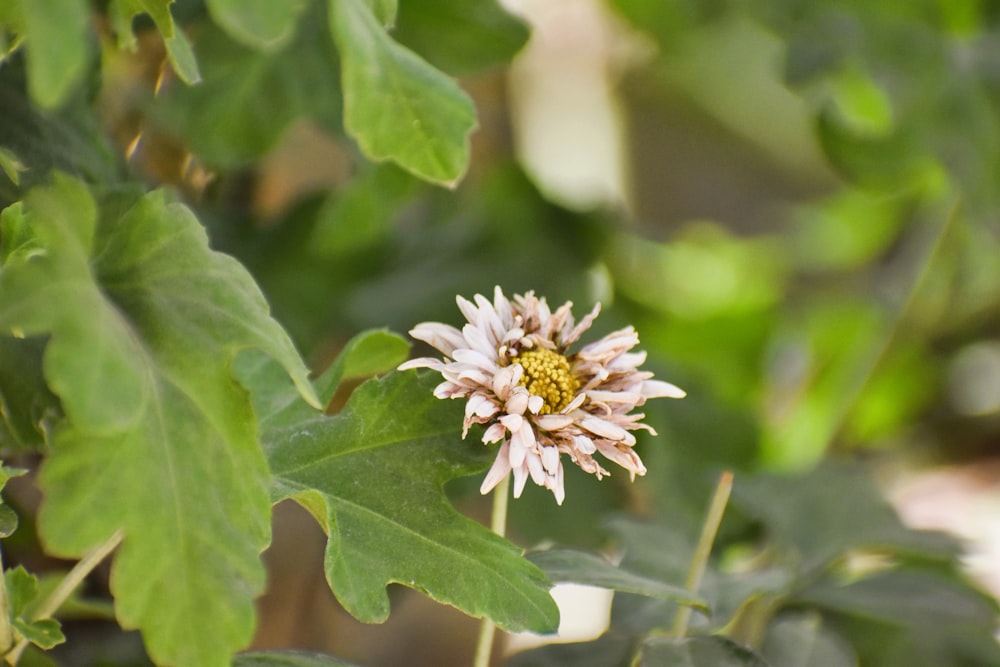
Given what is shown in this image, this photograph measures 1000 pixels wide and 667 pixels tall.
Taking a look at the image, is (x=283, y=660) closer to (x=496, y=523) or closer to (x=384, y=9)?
(x=496, y=523)

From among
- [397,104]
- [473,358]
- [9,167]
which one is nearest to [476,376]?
[473,358]

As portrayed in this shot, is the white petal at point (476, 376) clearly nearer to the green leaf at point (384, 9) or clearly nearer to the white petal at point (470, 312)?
the white petal at point (470, 312)

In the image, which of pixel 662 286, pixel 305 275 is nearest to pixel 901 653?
pixel 305 275

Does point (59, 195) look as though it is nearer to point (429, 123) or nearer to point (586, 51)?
point (429, 123)

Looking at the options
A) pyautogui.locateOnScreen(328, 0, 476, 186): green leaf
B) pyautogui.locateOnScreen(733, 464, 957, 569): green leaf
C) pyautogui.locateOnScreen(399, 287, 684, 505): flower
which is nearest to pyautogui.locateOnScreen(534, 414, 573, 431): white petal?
pyautogui.locateOnScreen(399, 287, 684, 505): flower

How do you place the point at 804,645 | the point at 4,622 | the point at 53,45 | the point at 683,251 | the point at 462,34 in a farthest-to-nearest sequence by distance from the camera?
the point at 683,251, the point at 462,34, the point at 804,645, the point at 4,622, the point at 53,45

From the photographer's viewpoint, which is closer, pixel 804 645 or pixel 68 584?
pixel 68 584

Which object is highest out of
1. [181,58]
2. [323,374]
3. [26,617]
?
[181,58]
